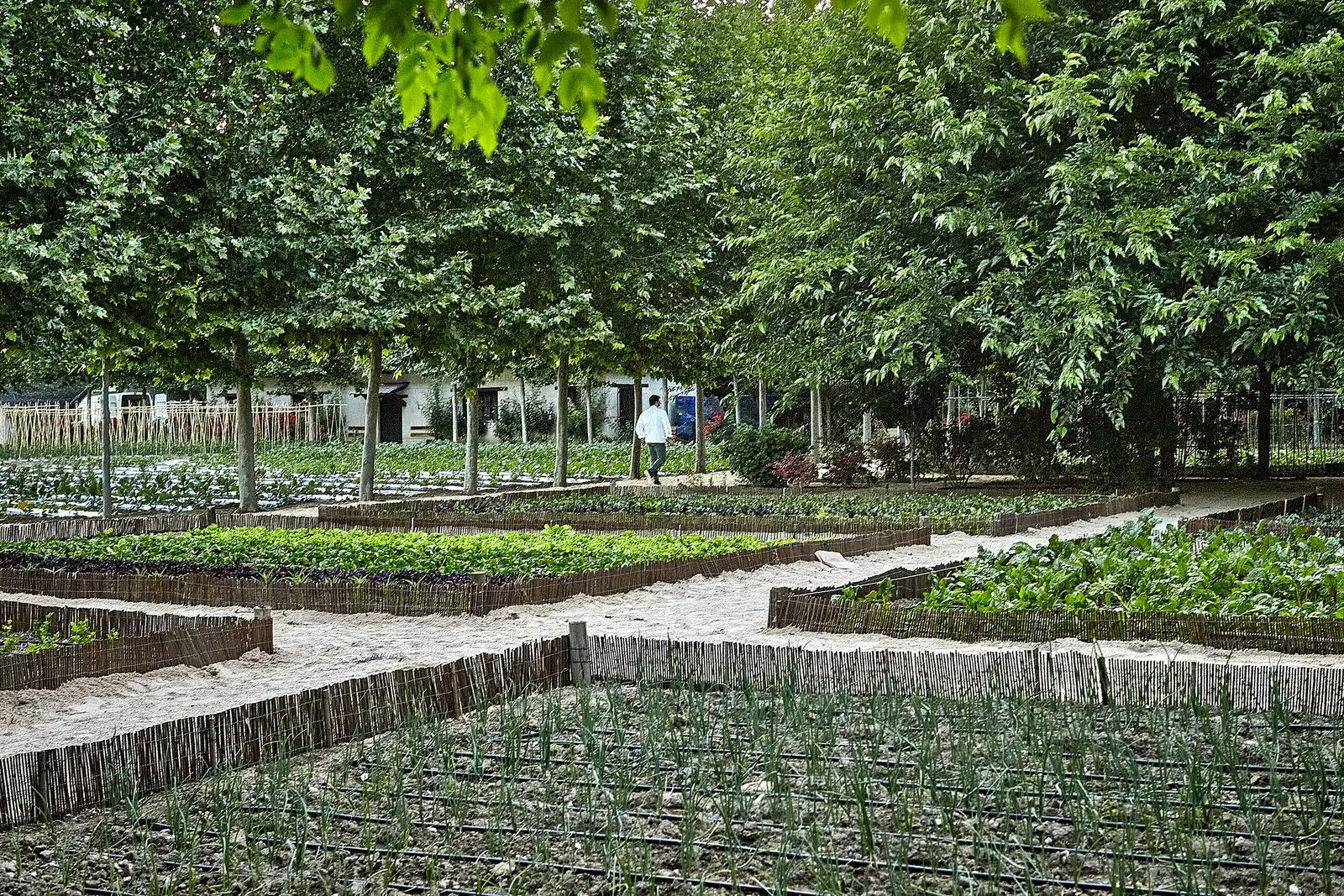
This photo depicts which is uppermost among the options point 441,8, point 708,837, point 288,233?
point 288,233

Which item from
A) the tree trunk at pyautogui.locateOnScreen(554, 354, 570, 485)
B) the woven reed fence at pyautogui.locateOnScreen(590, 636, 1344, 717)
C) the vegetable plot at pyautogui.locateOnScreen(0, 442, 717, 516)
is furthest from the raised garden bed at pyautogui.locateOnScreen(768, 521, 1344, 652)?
the tree trunk at pyautogui.locateOnScreen(554, 354, 570, 485)

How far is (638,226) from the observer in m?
23.8

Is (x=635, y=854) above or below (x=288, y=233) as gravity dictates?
below

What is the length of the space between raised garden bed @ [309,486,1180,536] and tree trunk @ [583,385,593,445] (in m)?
23.1

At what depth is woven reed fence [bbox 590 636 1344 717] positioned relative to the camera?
6.30 metres

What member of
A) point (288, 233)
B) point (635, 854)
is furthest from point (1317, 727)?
point (288, 233)

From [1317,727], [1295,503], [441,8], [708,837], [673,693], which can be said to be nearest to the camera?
[441,8]

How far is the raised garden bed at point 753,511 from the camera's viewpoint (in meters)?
16.5

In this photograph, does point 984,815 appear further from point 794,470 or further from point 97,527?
point 794,470

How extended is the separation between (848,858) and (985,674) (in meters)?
2.49

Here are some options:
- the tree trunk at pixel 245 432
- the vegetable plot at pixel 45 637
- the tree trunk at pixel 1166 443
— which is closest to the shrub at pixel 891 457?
the tree trunk at pixel 1166 443

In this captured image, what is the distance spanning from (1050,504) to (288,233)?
36.8 ft

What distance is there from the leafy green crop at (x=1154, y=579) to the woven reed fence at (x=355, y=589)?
2.86 m

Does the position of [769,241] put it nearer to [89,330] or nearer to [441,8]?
[89,330]
